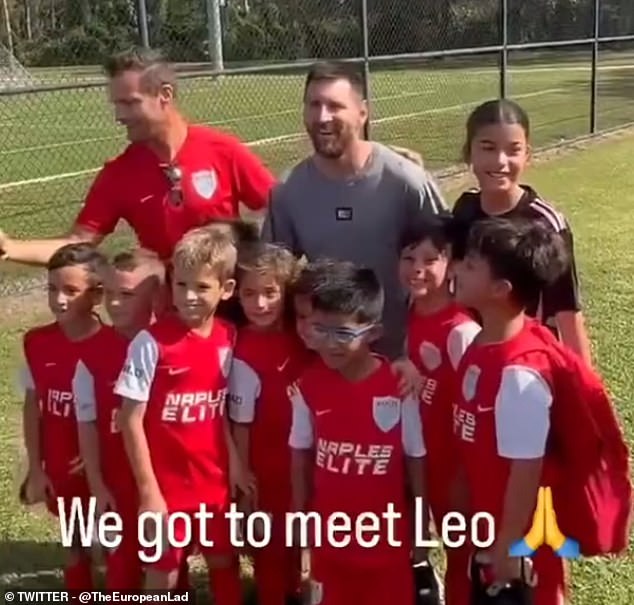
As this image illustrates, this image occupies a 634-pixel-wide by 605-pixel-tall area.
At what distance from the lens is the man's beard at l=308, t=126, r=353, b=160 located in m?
3.39

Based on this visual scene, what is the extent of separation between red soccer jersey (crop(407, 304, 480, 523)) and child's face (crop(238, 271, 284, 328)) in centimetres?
45

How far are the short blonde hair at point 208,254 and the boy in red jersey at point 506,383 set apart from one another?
2.42ft

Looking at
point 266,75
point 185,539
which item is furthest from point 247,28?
point 185,539

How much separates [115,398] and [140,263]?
432 millimetres

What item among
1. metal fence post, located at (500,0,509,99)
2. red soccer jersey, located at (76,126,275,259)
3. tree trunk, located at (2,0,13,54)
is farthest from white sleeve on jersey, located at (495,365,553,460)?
tree trunk, located at (2,0,13,54)

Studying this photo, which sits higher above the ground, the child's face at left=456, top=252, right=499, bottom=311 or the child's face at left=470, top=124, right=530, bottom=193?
the child's face at left=470, top=124, right=530, bottom=193

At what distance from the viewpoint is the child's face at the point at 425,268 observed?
330cm

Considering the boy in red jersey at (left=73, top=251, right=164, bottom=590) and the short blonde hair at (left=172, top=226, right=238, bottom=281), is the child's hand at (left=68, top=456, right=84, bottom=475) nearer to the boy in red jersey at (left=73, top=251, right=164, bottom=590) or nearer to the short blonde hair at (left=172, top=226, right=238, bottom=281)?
the boy in red jersey at (left=73, top=251, right=164, bottom=590)

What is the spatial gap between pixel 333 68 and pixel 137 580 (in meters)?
1.78

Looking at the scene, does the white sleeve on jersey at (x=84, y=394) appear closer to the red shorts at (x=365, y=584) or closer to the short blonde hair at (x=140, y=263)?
the short blonde hair at (x=140, y=263)

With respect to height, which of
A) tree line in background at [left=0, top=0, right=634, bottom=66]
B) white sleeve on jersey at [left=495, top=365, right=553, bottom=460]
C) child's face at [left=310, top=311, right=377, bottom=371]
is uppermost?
tree line in background at [left=0, top=0, right=634, bottom=66]

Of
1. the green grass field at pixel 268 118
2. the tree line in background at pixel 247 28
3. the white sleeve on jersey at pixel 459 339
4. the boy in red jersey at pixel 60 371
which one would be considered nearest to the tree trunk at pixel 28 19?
the tree line in background at pixel 247 28

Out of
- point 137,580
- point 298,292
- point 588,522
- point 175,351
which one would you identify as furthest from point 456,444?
point 137,580

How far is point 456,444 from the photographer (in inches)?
121
